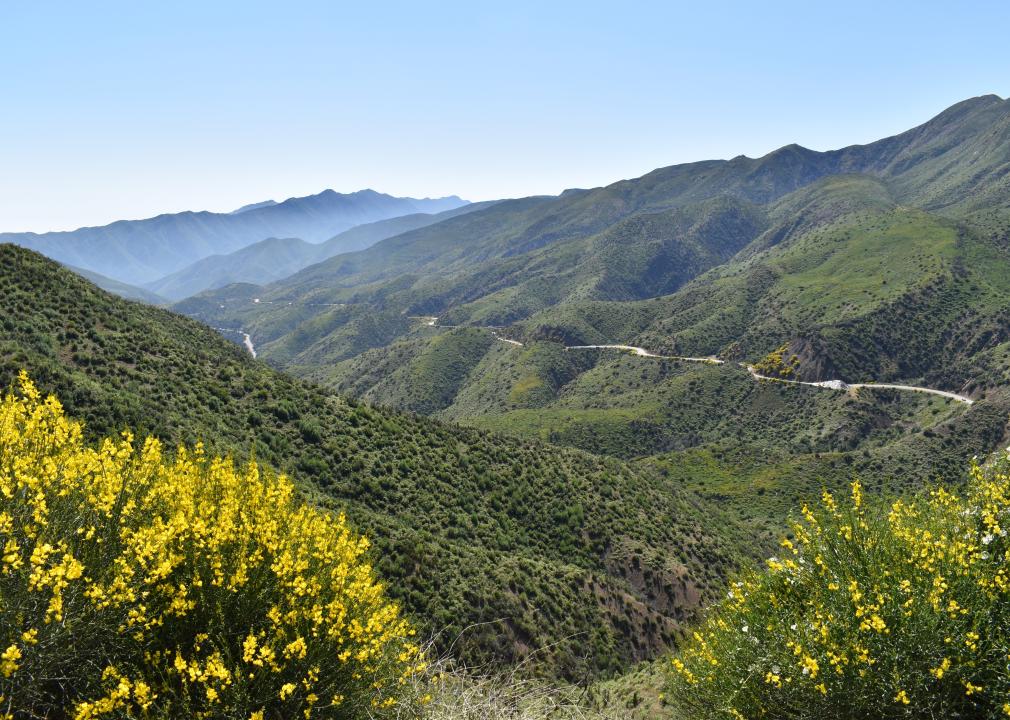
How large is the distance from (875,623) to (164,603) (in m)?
9.54

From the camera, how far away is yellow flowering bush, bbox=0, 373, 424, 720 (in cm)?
584

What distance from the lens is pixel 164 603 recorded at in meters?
6.89

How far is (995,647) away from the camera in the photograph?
7.20m

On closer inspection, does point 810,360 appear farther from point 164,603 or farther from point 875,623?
point 164,603

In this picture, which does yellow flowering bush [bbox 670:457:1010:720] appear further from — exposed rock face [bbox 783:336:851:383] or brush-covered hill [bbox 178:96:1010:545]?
exposed rock face [bbox 783:336:851:383]

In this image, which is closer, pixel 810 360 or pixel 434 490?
pixel 434 490

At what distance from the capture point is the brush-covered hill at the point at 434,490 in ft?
78.1

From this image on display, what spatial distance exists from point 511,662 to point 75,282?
4048 centimetres

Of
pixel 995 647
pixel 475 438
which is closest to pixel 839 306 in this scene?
pixel 475 438

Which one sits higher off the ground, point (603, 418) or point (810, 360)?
point (810, 360)

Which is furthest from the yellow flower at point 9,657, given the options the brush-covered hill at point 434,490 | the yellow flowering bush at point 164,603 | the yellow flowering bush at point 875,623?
the brush-covered hill at point 434,490

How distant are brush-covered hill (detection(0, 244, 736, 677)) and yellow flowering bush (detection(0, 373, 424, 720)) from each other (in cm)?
1211

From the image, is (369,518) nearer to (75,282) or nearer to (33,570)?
(33,570)

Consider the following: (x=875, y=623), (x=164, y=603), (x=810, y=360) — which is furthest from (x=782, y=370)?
(x=164, y=603)
